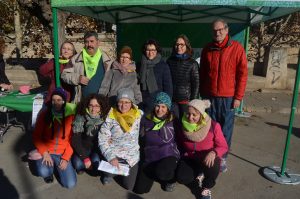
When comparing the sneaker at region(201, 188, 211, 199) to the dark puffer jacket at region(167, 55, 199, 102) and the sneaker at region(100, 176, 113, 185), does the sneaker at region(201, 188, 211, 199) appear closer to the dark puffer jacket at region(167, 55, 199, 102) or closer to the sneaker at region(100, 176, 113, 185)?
the sneaker at region(100, 176, 113, 185)

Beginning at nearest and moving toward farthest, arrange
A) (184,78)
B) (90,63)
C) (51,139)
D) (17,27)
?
(51,139) → (184,78) → (90,63) → (17,27)

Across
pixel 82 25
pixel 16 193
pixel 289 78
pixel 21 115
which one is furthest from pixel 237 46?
pixel 82 25

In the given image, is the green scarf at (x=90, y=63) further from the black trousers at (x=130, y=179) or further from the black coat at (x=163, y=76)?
the black trousers at (x=130, y=179)

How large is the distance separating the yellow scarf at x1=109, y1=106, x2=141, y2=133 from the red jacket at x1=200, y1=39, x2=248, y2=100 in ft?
3.45

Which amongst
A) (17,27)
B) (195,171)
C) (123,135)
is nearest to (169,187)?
(195,171)

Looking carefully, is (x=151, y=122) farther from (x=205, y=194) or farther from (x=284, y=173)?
(x=284, y=173)

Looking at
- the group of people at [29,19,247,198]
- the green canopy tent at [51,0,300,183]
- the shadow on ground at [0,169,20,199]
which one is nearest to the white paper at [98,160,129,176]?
the group of people at [29,19,247,198]

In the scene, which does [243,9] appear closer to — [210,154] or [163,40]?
[163,40]

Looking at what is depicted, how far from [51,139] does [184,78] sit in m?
1.82

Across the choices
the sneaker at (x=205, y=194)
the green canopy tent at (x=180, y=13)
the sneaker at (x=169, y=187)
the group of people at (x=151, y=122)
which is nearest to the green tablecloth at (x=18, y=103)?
the group of people at (x=151, y=122)

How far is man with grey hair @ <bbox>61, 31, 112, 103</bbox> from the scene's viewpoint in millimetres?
4281

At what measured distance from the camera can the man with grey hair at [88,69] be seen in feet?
14.0

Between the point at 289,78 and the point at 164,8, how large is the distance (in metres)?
4.68

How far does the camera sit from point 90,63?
4.30m
